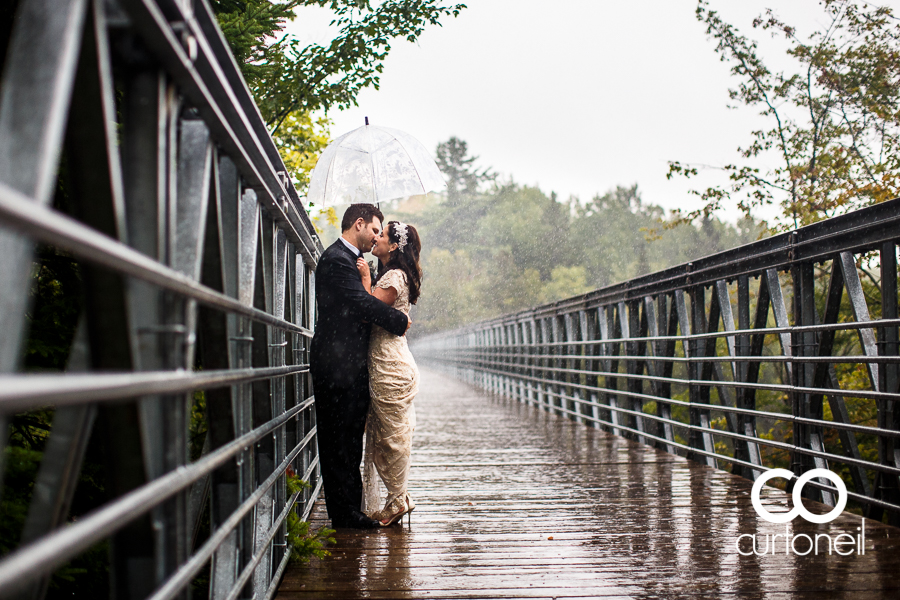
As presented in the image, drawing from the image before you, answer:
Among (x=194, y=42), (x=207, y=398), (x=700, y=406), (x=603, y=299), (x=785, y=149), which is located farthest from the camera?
(x=785, y=149)

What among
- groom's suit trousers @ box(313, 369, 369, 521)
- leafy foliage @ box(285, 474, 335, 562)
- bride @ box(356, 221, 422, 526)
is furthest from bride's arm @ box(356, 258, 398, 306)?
leafy foliage @ box(285, 474, 335, 562)

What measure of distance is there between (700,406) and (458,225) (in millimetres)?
66914

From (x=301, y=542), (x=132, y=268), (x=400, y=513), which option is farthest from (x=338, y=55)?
(x=132, y=268)

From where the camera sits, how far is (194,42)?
150cm

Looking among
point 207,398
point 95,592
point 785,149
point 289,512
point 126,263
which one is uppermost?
point 785,149

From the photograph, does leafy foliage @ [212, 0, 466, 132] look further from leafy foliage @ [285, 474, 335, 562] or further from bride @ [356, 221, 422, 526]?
leafy foliage @ [285, 474, 335, 562]

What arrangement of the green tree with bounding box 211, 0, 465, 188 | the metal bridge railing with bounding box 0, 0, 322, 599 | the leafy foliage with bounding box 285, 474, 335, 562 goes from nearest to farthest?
the metal bridge railing with bounding box 0, 0, 322, 599
the leafy foliage with bounding box 285, 474, 335, 562
the green tree with bounding box 211, 0, 465, 188

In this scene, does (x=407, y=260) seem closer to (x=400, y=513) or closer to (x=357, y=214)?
(x=357, y=214)

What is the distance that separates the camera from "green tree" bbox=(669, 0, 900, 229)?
1697 centimetres

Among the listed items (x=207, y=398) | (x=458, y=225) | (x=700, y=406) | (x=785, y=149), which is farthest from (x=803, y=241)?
(x=458, y=225)

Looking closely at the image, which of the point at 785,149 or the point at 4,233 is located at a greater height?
the point at 785,149

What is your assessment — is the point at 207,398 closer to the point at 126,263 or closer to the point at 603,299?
the point at 126,263

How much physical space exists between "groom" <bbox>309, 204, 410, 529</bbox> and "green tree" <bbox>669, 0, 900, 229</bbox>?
1465cm

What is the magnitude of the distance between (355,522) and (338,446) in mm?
375
